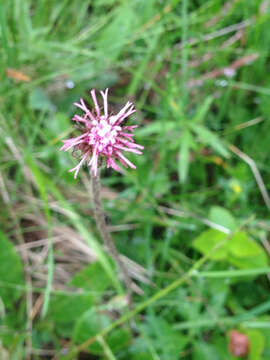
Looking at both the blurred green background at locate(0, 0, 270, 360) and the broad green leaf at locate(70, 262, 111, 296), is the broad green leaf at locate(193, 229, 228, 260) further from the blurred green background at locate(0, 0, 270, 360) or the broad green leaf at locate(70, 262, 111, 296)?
the broad green leaf at locate(70, 262, 111, 296)

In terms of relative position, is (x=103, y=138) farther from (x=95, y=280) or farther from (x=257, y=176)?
(x=257, y=176)

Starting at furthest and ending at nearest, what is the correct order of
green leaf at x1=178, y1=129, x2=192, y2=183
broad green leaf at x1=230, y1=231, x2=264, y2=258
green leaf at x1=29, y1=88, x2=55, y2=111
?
green leaf at x1=29, y1=88, x2=55, y2=111 < green leaf at x1=178, y1=129, x2=192, y2=183 < broad green leaf at x1=230, y1=231, x2=264, y2=258

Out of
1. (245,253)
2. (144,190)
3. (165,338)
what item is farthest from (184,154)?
(165,338)

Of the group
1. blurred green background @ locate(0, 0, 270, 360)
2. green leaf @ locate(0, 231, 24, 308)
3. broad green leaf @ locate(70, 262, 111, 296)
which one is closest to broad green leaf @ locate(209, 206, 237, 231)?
blurred green background @ locate(0, 0, 270, 360)

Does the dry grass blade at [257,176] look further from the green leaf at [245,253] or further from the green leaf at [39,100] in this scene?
the green leaf at [39,100]

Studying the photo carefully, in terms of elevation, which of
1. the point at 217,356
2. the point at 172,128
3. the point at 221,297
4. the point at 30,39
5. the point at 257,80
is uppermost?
the point at 30,39

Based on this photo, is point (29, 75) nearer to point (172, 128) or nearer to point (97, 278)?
point (172, 128)

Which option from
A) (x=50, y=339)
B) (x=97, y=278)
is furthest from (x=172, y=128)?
(x=50, y=339)
